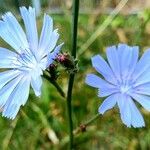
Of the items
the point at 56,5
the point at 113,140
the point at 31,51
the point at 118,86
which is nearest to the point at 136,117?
the point at 118,86

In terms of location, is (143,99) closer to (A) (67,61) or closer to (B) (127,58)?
(B) (127,58)

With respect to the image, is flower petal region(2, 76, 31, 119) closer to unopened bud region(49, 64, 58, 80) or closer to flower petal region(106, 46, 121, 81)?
unopened bud region(49, 64, 58, 80)

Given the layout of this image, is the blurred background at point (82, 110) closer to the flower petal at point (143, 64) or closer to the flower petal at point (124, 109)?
the flower petal at point (143, 64)

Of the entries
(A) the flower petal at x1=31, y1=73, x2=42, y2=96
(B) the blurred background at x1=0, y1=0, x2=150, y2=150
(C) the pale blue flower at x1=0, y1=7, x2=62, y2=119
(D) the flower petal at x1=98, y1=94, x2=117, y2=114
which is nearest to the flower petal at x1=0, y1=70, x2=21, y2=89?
(C) the pale blue flower at x1=0, y1=7, x2=62, y2=119

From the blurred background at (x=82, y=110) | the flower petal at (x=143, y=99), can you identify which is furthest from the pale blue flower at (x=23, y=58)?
the blurred background at (x=82, y=110)

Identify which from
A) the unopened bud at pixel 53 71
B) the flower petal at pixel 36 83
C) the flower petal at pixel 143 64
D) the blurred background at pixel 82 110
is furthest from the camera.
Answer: the blurred background at pixel 82 110

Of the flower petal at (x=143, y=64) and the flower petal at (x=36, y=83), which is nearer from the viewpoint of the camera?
the flower petal at (x=36, y=83)
